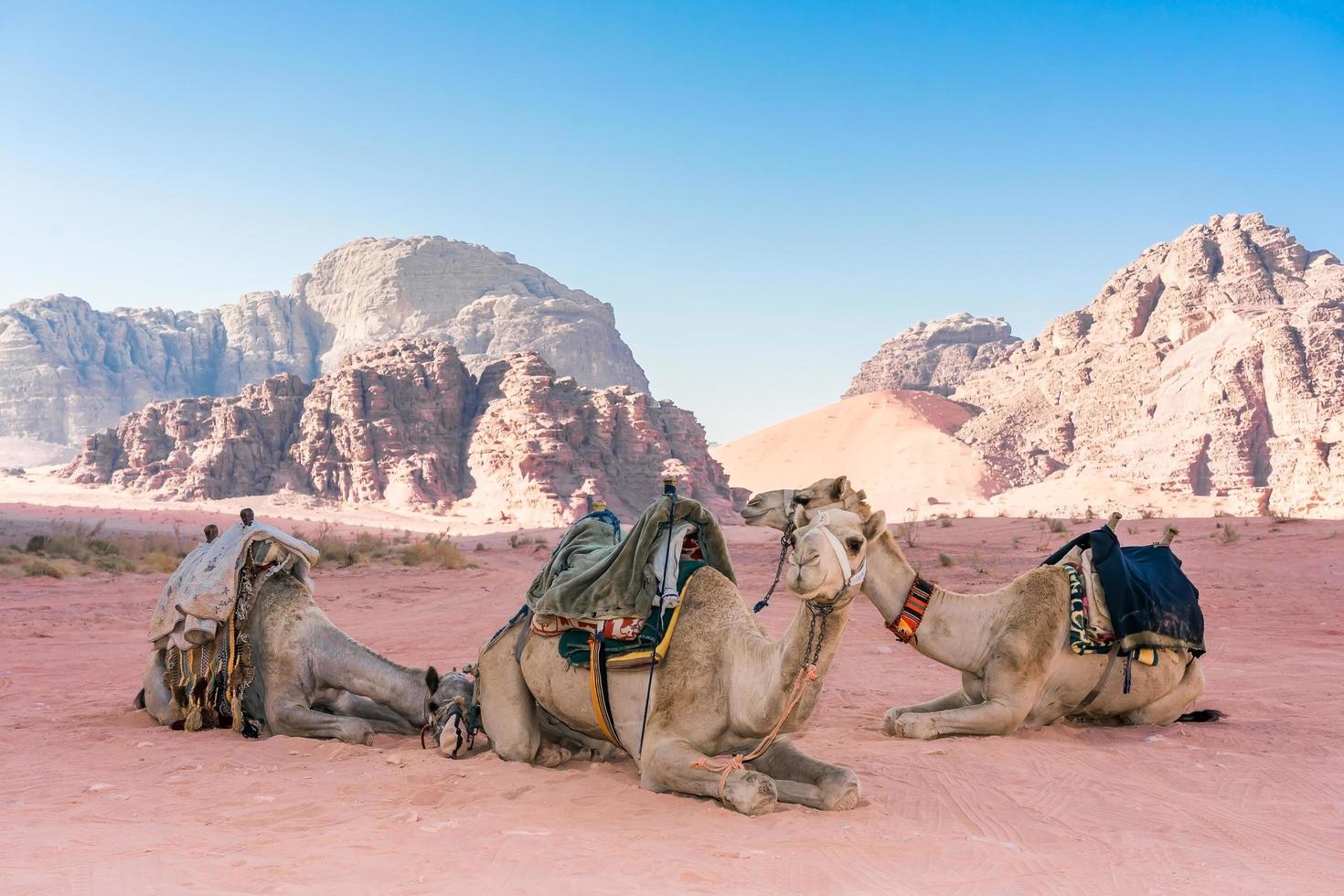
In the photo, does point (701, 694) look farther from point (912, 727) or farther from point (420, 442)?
point (420, 442)

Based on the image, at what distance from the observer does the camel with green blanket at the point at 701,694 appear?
4.15 meters

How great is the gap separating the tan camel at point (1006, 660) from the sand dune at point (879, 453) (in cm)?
6111

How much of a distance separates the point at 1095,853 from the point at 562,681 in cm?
271

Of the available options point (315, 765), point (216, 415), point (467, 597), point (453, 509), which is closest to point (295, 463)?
point (216, 415)

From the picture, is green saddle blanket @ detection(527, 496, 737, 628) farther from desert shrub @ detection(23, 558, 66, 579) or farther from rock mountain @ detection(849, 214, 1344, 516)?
rock mountain @ detection(849, 214, 1344, 516)

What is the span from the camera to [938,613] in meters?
6.24

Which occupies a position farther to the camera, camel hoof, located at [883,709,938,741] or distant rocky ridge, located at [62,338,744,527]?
distant rocky ridge, located at [62,338,744,527]

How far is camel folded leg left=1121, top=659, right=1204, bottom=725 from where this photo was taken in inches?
263

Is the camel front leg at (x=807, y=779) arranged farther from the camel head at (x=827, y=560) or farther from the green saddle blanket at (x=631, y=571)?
the camel head at (x=827, y=560)

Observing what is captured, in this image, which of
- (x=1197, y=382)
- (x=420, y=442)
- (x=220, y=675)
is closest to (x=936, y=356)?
(x=1197, y=382)

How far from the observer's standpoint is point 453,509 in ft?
182

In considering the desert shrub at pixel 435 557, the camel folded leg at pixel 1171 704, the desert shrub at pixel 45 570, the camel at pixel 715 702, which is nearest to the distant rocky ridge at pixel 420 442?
the desert shrub at pixel 435 557

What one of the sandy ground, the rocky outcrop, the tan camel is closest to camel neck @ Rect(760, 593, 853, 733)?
the sandy ground

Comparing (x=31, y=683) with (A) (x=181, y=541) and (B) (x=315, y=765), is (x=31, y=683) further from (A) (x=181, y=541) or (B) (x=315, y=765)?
(A) (x=181, y=541)
